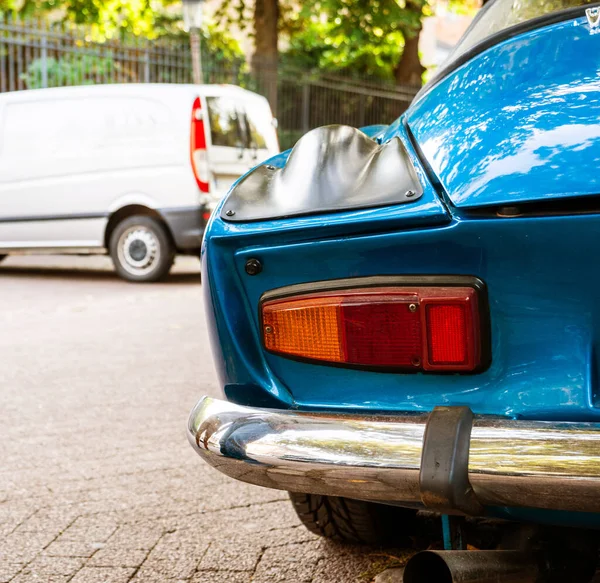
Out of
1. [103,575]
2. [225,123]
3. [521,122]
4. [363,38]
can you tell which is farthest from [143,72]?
[521,122]

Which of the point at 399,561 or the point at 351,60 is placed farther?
the point at 351,60

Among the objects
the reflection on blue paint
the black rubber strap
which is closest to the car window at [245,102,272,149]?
the reflection on blue paint

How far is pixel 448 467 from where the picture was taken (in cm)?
178

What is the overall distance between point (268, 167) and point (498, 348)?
2.66 feet

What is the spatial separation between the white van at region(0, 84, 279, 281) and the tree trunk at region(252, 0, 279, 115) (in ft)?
28.9

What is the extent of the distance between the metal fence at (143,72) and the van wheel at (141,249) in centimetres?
597

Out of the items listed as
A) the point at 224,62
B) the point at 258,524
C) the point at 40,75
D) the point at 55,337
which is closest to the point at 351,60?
the point at 224,62

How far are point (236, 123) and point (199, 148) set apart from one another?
0.93m

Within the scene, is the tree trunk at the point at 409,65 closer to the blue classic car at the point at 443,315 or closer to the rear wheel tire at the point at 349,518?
the rear wheel tire at the point at 349,518

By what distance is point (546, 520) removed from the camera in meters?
1.90

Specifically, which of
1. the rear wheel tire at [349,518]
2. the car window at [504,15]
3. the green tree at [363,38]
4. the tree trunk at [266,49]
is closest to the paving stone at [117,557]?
the rear wheel tire at [349,518]

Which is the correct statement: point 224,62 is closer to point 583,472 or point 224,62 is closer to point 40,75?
point 40,75

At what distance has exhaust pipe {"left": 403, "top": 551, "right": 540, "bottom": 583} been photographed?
76.4 inches

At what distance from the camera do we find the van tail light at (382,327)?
1.95 meters
